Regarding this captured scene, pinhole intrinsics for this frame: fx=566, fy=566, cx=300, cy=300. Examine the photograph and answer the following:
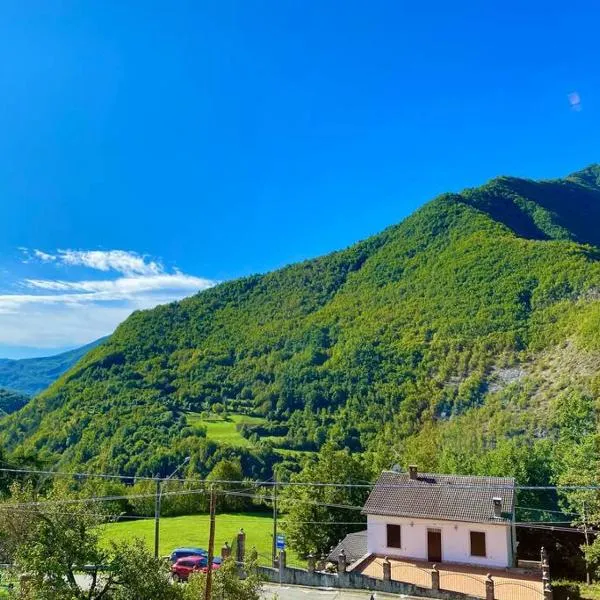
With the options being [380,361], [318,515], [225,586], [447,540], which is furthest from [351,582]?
[380,361]

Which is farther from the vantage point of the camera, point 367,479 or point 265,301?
point 265,301

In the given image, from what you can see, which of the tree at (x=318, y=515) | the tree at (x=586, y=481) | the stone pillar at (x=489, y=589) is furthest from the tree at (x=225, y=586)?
the tree at (x=586, y=481)

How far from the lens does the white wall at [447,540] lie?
29.0 m

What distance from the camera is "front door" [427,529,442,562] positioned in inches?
1190

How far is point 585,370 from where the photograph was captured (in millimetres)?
80125

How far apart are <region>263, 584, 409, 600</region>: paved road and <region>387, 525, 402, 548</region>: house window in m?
5.49

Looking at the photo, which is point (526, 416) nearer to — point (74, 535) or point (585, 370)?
point (585, 370)

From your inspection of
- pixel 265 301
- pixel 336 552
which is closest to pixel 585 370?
pixel 336 552

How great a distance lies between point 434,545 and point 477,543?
2283mm

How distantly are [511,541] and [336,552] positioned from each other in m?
9.71

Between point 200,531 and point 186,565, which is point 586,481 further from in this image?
point 200,531

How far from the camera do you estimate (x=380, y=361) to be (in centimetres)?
13150

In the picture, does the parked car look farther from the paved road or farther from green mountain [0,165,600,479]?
green mountain [0,165,600,479]

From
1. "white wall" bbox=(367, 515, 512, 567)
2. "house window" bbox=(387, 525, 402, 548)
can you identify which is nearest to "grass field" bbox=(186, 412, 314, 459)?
"white wall" bbox=(367, 515, 512, 567)
